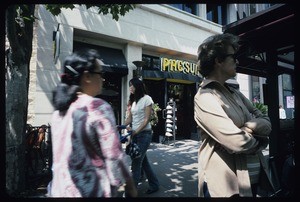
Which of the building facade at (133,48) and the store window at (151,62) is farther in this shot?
the store window at (151,62)

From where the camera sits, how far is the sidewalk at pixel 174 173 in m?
3.98

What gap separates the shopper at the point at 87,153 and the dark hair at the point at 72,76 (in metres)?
0.02

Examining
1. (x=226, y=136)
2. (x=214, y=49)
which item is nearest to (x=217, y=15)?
(x=214, y=49)

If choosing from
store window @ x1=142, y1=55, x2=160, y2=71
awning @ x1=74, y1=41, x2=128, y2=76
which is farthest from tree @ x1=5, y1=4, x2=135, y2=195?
store window @ x1=142, y1=55, x2=160, y2=71

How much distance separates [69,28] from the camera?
785cm

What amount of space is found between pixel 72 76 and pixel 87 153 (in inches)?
20.1

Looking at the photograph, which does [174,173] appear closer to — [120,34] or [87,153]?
[87,153]

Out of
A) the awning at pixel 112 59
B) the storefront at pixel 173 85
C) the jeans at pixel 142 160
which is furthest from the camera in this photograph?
the storefront at pixel 173 85

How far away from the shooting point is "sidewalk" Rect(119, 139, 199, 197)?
3.98 meters

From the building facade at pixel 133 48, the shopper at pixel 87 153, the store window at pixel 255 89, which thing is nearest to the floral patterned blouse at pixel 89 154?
the shopper at pixel 87 153

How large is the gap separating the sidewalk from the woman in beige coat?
4.32 feet

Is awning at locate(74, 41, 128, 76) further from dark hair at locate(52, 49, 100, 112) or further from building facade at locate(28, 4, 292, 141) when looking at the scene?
dark hair at locate(52, 49, 100, 112)

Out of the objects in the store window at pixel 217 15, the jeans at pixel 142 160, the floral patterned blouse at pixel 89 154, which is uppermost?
the store window at pixel 217 15

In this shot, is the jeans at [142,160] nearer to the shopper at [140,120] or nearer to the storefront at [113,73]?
the shopper at [140,120]
